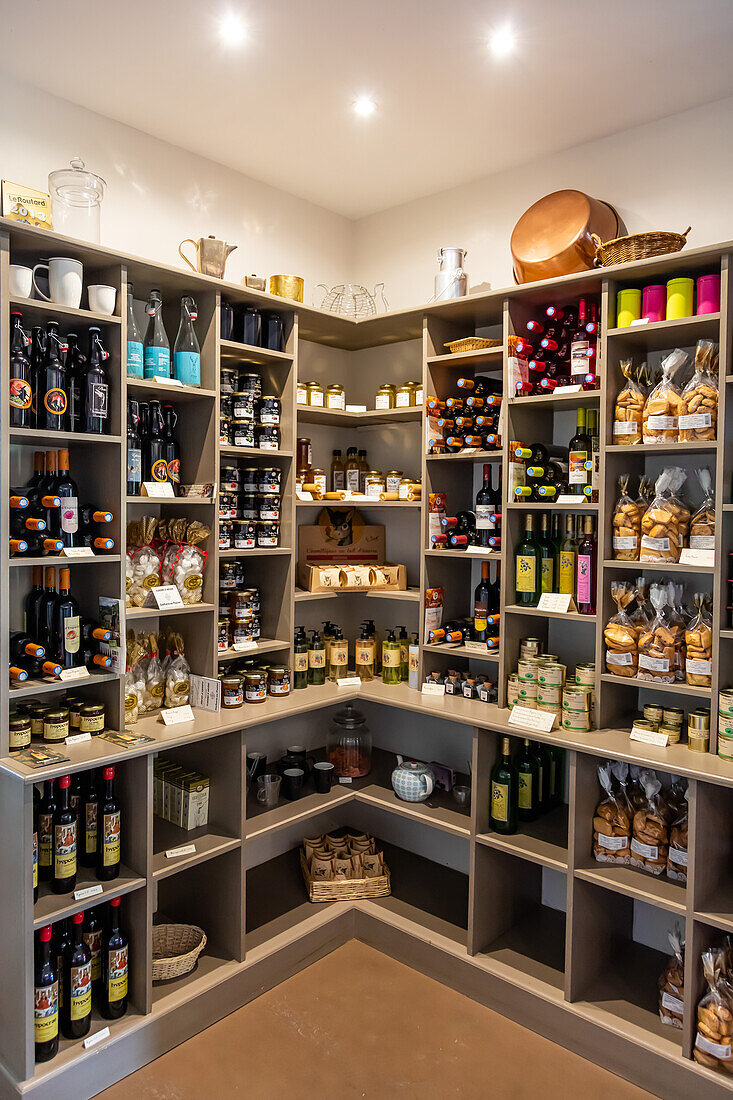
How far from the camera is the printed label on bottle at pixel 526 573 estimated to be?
259 cm

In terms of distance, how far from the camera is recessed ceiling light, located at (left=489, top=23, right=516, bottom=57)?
6.81ft

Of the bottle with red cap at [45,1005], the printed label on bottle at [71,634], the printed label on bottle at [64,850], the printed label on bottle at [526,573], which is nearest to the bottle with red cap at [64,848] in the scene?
the printed label on bottle at [64,850]

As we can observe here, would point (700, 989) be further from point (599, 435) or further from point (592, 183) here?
point (592, 183)

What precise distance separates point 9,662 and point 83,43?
183cm

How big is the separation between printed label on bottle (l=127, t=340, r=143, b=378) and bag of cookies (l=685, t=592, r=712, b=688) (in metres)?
1.94

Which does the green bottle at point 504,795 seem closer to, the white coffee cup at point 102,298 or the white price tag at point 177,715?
the white price tag at point 177,715

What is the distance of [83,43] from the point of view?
215 centimetres

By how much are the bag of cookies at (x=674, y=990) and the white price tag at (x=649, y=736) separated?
0.62m

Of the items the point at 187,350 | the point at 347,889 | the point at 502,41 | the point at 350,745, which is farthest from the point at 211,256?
the point at 347,889

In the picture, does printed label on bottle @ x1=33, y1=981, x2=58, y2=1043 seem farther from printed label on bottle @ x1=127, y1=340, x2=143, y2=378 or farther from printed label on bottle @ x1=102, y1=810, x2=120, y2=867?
printed label on bottle @ x1=127, y1=340, x2=143, y2=378

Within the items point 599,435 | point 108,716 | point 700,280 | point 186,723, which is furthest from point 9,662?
point 700,280

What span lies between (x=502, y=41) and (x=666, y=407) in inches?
46.2

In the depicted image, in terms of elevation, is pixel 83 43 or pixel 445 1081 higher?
pixel 83 43

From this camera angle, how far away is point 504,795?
254 cm
